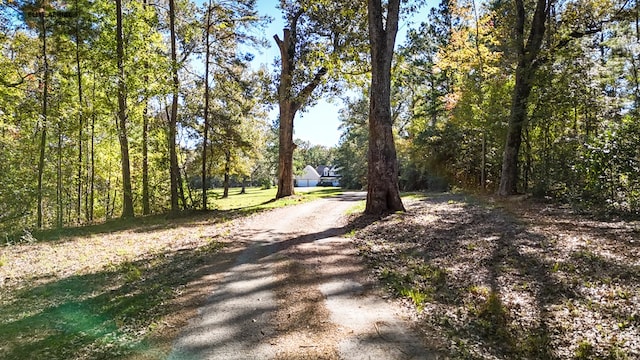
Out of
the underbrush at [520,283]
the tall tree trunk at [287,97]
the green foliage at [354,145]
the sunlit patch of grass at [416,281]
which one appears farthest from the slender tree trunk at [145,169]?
the green foliage at [354,145]

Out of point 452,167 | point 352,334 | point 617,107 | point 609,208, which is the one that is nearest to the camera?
point 352,334

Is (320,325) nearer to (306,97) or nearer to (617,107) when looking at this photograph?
(617,107)

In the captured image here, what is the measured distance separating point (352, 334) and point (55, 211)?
18225mm

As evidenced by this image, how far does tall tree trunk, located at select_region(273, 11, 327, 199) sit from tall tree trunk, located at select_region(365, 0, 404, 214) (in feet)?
25.0

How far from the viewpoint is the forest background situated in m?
11.5

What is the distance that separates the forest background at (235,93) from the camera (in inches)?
452

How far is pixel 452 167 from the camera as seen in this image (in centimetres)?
2323

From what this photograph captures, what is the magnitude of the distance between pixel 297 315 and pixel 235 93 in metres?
17.1

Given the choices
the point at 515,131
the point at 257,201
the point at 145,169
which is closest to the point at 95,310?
the point at 145,169

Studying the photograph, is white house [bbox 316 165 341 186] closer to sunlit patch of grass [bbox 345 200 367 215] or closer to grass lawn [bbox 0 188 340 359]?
sunlit patch of grass [bbox 345 200 367 215]

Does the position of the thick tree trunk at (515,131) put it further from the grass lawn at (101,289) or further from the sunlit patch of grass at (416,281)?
the grass lawn at (101,289)

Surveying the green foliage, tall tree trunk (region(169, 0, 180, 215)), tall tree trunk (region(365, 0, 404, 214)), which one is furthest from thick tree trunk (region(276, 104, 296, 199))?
the green foliage

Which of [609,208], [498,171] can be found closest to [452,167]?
[498,171]

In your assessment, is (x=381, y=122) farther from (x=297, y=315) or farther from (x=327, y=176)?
(x=327, y=176)
